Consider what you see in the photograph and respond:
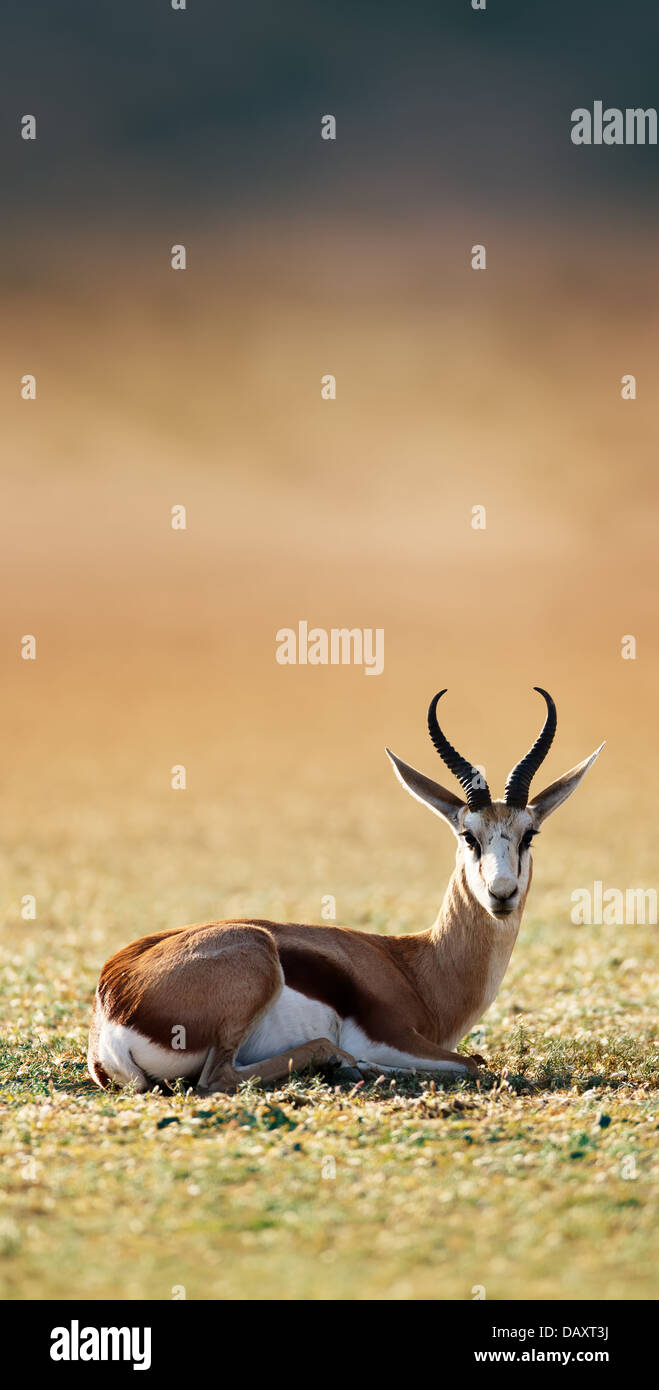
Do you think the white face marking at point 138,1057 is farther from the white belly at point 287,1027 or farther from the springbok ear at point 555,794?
the springbok ear at point 555,794

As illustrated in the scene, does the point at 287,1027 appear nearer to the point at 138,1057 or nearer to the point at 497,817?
the point at 138,1057

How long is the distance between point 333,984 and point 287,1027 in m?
0.55

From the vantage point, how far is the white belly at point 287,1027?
1077cm

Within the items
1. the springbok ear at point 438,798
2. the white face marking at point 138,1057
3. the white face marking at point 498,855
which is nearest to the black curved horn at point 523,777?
the white face marking at point 498,855

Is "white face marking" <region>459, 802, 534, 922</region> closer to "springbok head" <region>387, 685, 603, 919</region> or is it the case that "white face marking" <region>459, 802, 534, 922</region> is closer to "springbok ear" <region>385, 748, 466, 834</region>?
"springbok head" <region>387, 685, 603, 919</region>

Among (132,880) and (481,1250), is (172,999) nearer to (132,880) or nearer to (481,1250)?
(481,1250)

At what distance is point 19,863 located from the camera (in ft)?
104

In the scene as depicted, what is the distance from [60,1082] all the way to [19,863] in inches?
822

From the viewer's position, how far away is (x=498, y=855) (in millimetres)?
11133

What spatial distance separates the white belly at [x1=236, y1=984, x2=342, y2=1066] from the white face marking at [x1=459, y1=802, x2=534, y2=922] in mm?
1618

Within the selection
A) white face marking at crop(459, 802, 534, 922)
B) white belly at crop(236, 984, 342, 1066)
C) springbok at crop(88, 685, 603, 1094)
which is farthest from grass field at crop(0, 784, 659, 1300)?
white face marking at crop(459, 802, 534, 922)

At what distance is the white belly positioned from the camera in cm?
1077

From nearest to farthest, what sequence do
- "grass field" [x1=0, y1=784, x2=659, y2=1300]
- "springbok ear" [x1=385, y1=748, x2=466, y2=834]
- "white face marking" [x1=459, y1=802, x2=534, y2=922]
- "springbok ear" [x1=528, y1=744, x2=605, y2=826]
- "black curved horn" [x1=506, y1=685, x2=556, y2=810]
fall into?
"grass field" [x1=0, y1=784, x2=659, y2=1300]
"white face marking" [x1=459, y1=802, x2=534, y2=922]
"black curved horn" [x1=506, y1=685, x2=556, y2=810]
"springbok ear" [x1=528, y1=744, x2=605, y2=826]
"springbok ear" [x1=385, y1=748, x2=466, y2=834]

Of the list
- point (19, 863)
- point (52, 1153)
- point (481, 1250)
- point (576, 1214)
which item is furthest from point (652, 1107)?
point (19, 863)
